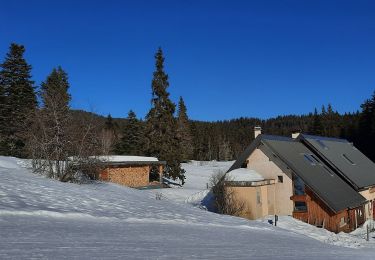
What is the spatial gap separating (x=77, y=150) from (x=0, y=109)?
21633 mm

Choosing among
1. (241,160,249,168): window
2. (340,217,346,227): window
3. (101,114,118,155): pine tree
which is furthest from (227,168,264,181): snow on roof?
(101,114,118,155): pine tree

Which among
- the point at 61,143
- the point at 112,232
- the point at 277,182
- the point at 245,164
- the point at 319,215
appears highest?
the point at 61,143

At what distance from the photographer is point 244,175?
1123 inches

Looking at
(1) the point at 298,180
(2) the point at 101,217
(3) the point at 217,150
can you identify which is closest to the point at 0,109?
(1) the point at 298,180

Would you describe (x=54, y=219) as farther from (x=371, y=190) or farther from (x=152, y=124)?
(x=152, y=124)

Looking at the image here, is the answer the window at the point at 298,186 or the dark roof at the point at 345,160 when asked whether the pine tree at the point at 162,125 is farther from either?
the window at the point at 298,186

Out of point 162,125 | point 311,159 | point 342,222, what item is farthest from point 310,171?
point 162,125

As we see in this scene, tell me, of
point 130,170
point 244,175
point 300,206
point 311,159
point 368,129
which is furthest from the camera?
point 368,129

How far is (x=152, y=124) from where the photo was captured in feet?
158

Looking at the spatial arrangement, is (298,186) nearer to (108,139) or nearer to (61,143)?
(61,143)

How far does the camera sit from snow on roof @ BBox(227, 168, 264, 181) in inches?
1104

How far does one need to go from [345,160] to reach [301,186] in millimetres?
10279

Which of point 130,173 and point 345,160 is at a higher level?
point 345,160

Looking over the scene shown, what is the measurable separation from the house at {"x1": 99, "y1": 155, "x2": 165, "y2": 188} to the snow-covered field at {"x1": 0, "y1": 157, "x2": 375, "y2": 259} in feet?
74.2
